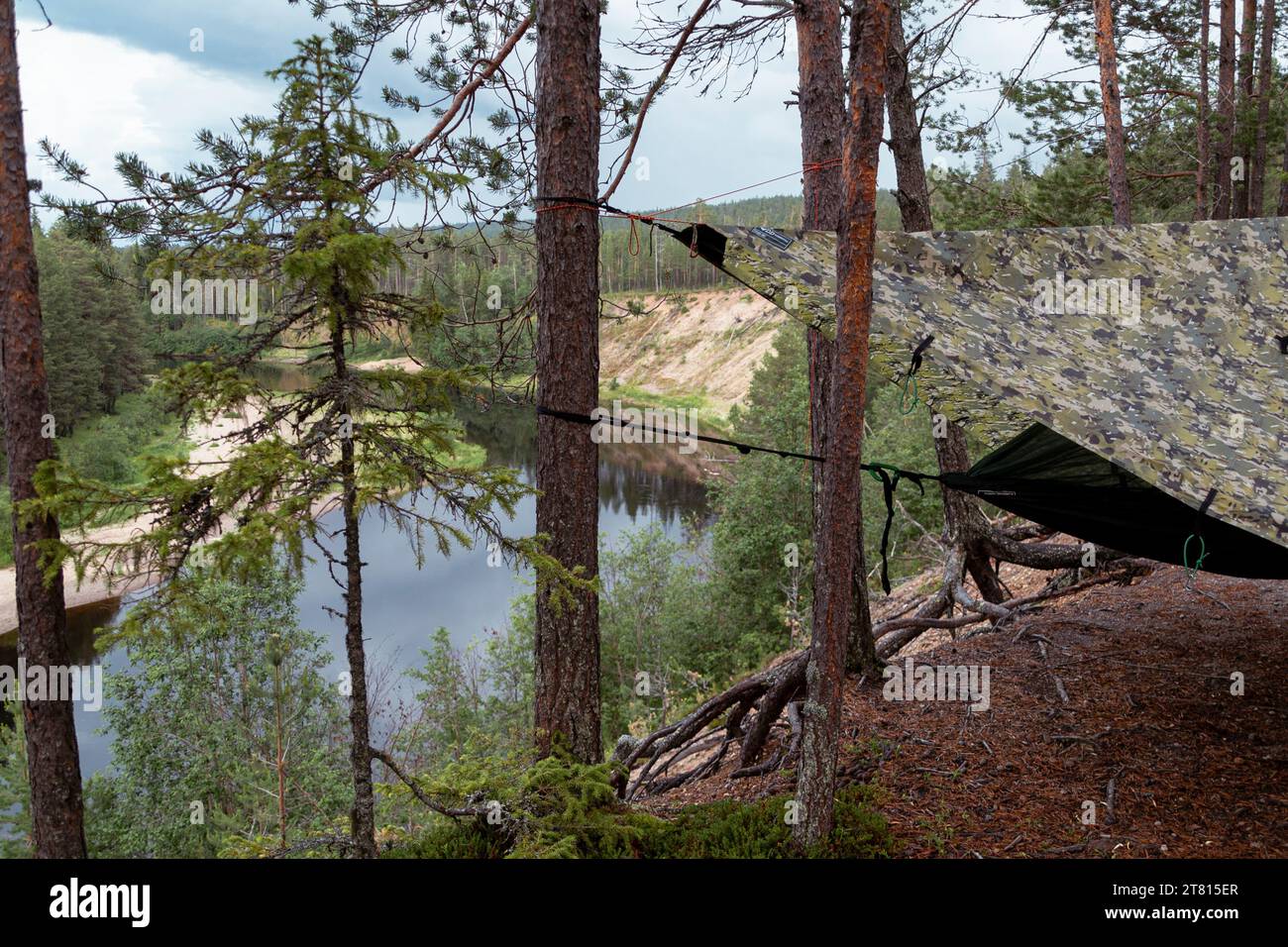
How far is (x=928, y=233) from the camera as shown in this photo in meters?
4.20

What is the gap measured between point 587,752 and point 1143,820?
7.66 ft

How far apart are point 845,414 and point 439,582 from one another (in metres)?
23.0

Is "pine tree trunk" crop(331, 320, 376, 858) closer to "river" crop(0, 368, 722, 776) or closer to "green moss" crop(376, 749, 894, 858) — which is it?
"green moss" crop(376, 749, 894, 858)

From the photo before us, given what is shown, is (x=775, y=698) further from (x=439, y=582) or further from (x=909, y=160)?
(x=439, y=582)

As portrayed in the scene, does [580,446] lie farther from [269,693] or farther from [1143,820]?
[269,693]

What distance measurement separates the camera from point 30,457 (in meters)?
4.03

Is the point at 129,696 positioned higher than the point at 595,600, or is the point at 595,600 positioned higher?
the point at 595,600

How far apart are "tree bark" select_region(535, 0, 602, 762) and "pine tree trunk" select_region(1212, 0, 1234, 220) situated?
28.4 feet

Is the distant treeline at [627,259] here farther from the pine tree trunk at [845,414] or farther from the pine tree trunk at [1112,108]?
the pine tree trunk at [1112,108]

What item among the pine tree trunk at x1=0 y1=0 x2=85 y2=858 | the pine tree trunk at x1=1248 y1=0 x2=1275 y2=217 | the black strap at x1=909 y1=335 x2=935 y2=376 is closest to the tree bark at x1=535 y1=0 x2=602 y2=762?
the black strap at x1=909 y1=335 x2=935 y2=376

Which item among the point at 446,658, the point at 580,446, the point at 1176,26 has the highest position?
the point at 1176,26

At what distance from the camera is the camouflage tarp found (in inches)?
124

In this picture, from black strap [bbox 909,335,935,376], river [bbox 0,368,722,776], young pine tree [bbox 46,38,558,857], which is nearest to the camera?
young pine tree [bbox 46,38,558,857]
